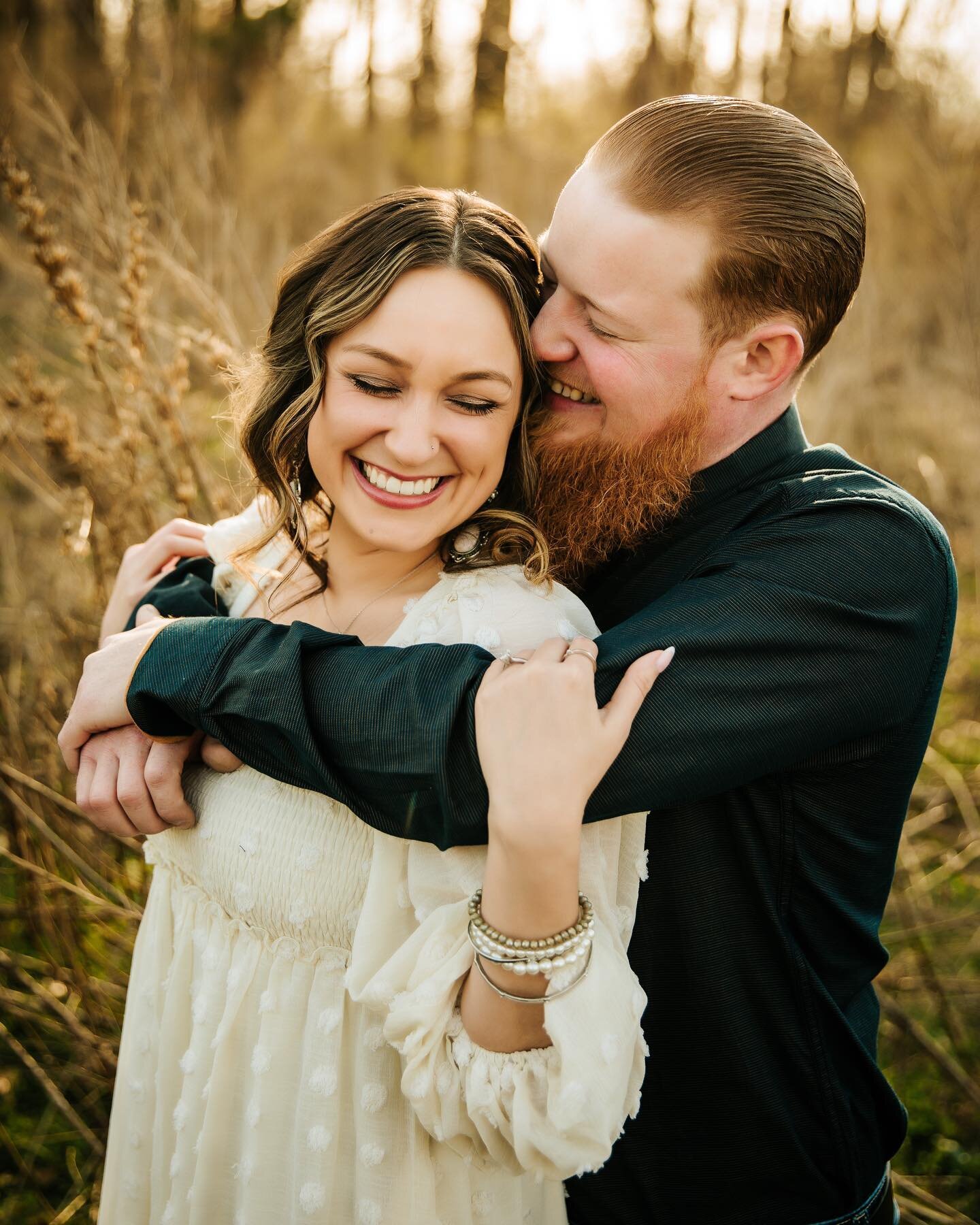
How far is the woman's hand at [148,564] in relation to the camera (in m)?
2.39

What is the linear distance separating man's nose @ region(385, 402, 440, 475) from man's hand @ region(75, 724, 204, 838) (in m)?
0.65

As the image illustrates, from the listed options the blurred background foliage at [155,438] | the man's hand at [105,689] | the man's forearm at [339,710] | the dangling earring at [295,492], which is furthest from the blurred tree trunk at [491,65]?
the man's forearm at [339,710]

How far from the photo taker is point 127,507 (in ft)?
10.0

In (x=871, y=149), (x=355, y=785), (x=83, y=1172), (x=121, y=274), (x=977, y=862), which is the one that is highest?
(x=121, y=274)

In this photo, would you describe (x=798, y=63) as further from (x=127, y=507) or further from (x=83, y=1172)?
(x=83, y=1172)

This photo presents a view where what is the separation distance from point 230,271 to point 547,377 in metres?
1.94

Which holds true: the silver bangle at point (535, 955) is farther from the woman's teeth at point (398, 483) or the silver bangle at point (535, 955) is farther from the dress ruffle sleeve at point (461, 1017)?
the woman's teeth at point (398, 483)

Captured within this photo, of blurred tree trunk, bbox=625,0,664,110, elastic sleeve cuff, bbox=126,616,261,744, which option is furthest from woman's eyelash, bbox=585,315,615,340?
blurred tree trunk, bbox=625,0,664,110

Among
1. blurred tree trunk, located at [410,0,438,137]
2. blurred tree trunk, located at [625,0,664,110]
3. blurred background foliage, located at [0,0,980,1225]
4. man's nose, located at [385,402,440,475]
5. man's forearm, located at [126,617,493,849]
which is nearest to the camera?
man's forearm, located at [126,617,493,849]

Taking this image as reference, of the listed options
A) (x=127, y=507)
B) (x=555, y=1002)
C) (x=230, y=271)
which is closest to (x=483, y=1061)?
(x=555, y=1002)

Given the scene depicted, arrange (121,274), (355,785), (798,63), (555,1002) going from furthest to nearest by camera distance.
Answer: (798,63) < (121,274) < (355,785) < (555,1002)

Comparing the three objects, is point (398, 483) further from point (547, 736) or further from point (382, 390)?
point (547, 736)

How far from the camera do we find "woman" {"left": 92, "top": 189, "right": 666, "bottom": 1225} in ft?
4.87

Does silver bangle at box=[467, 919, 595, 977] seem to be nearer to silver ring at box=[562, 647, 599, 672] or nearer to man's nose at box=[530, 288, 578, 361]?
silver ring at box=[562, 647, 599, 672]
